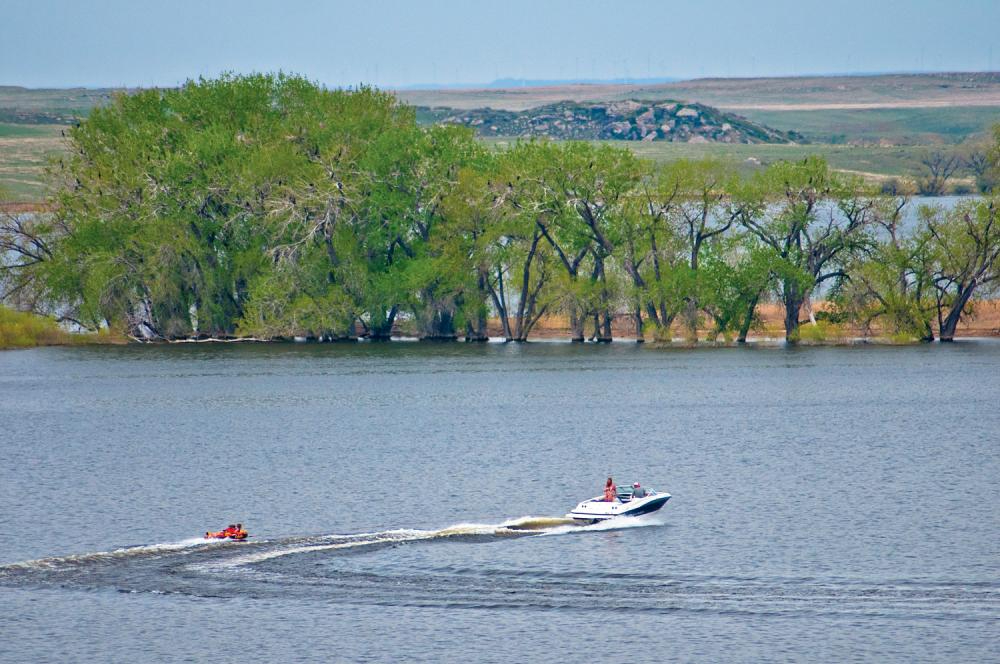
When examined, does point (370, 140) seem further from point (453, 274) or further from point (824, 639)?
point (824, 639)

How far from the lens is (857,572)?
45.1 metres

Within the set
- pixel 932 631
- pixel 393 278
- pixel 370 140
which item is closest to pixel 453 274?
pixel 393 278

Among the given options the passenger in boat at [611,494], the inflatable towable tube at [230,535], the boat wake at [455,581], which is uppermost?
the passenger in boat at [611,494]

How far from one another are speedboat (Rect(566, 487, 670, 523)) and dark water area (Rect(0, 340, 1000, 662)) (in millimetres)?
432

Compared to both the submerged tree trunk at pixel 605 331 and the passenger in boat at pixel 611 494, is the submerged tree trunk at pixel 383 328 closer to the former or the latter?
the submerged tree trunk at pixel 605 331

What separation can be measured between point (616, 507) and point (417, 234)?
6829 centimetres

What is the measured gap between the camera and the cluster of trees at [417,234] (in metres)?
110

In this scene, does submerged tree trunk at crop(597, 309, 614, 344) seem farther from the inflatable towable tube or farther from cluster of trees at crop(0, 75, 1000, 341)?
the inflatable towable tube

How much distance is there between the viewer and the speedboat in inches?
2076

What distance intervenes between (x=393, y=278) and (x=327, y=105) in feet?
52.3

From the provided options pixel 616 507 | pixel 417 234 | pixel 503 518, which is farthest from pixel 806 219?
pixel 503 518

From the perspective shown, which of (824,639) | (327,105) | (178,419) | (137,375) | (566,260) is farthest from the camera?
(327,105)

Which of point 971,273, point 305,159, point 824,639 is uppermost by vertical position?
point 305,159

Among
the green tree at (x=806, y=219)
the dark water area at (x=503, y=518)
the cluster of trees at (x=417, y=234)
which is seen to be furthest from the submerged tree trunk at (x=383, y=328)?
the green tree at (x=806, y=219)
